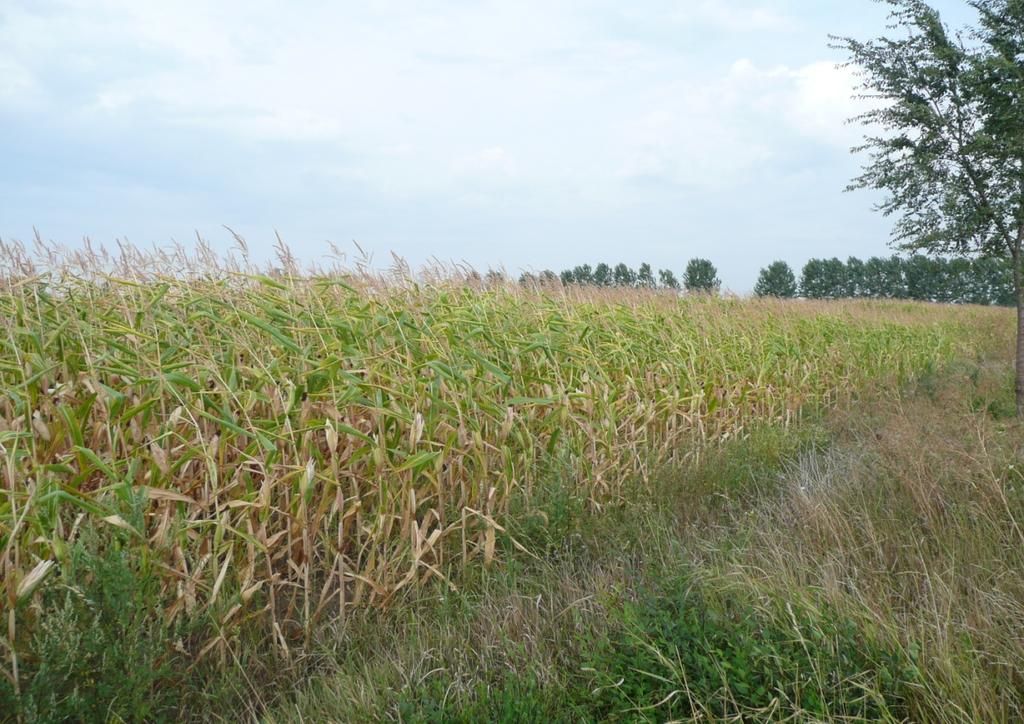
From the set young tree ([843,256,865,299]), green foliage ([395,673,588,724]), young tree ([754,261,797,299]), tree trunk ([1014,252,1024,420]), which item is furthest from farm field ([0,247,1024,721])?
young tree ([843,256,865,299])

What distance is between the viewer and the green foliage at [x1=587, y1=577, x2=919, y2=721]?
2.11 m

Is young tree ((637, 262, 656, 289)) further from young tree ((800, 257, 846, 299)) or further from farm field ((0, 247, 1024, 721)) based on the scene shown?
young tree ((800, 257, 846, 299))

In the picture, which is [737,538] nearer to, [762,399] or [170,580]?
[170,580]

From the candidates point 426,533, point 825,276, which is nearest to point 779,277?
point 825,276

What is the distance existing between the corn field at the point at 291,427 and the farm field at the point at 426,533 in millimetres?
24

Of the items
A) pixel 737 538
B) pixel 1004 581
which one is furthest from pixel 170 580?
pixel 1004 581

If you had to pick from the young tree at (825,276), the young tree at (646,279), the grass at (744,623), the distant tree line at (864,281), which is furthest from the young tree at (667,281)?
the young tree at (825,276)

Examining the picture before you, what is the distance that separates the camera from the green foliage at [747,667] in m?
2.11

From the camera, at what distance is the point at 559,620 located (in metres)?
2.80

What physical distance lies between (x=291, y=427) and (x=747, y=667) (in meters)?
2.12

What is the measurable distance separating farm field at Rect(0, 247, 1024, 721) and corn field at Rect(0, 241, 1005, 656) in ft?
0.08

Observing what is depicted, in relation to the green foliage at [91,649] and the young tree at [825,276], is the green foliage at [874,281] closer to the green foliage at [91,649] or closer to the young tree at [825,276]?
the young tree at [825,276]

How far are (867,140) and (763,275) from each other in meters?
26.4

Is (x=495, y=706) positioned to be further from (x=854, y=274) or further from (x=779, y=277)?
(x=854, y=274)
